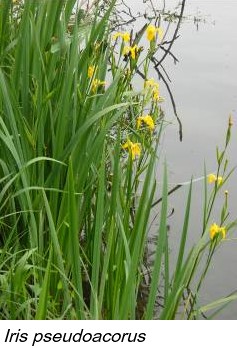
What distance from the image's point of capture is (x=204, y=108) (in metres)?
4.32

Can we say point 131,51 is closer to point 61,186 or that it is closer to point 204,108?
point 61,186

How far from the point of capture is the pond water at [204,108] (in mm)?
2744

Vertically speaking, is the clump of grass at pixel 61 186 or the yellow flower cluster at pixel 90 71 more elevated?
the yellow flower cluster at pixel 90 71

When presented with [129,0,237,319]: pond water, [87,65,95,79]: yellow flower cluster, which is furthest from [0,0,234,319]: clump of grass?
[129,0,237,319]: pond water

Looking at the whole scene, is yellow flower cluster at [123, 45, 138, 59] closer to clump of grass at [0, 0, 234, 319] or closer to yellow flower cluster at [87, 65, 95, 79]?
clump of grass at [0, 0, 234, 319]

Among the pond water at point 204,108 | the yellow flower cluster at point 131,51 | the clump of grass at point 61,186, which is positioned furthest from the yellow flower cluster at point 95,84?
the pond water at point 204,108

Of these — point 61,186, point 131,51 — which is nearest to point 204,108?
point 131,51

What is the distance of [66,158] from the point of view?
194 centimetres

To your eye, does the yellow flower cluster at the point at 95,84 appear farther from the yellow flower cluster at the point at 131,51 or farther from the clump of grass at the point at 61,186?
the yellow flower cluster at the point at 131,51

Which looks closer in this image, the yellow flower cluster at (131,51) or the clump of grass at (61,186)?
the clump of grass at (61,186)

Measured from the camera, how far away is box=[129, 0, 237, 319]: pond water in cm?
274

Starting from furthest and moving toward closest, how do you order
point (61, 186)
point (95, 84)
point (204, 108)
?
point (204, 108) → point (95, 84) → point (61, 186)

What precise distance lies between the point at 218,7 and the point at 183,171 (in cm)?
402

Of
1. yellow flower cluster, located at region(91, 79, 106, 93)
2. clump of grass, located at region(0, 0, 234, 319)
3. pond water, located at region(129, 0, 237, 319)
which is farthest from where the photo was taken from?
pond water, located at region(129, 0, 237, 319)
